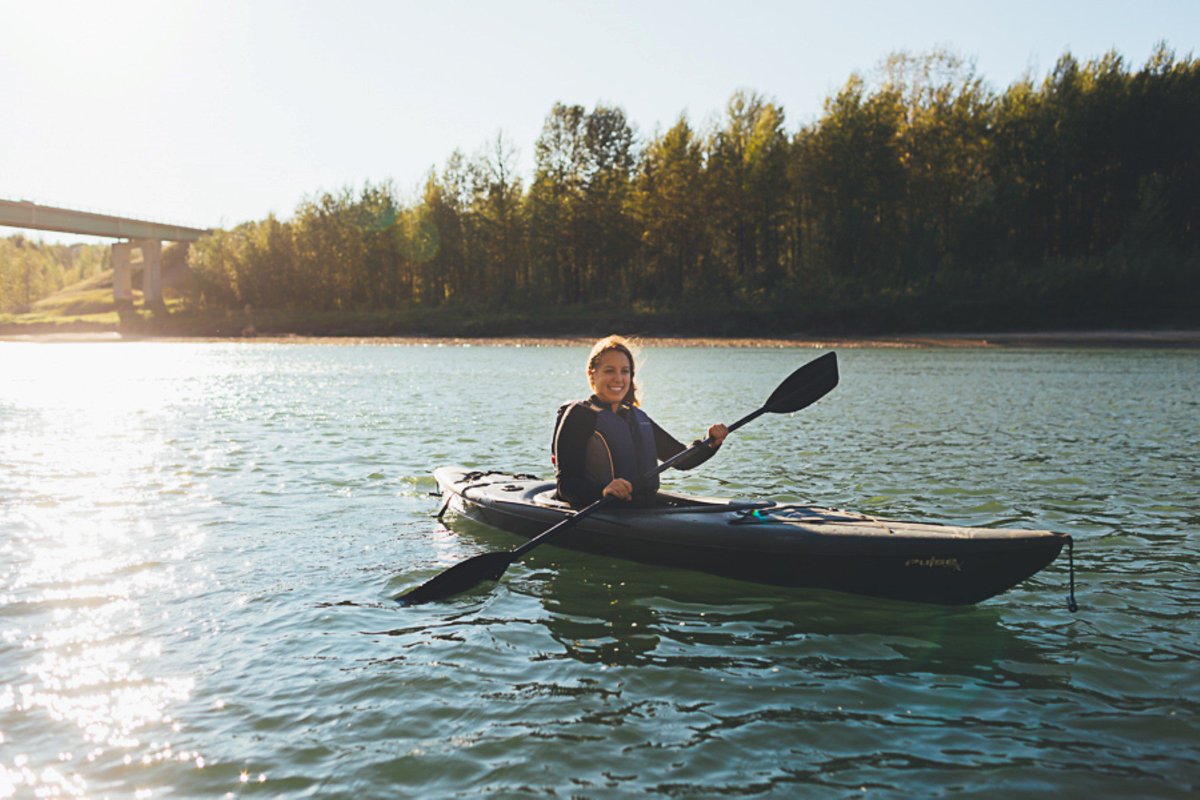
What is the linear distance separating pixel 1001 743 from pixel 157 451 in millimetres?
11780

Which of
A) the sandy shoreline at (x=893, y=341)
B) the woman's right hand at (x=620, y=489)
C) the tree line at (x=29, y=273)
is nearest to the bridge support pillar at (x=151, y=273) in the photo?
the sandy shoreline at (x=893, y=341)

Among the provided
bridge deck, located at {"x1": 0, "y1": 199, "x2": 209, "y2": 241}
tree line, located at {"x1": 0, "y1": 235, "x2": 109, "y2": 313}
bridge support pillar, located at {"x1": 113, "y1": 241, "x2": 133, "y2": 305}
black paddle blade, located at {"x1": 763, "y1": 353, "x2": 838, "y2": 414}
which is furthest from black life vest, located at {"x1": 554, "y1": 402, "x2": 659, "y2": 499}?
tree line, located at {"x1": 0, "y1": 235, "x2": 109, "y2": 313}

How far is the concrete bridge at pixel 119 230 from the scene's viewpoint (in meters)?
59.3

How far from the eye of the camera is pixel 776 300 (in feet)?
153

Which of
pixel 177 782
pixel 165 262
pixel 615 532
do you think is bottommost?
pixel 177 782

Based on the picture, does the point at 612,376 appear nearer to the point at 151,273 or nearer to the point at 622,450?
the point at 622,450

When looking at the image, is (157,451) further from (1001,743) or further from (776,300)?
(776,300)

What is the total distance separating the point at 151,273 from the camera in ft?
242

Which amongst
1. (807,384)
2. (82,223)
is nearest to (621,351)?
(807,384)

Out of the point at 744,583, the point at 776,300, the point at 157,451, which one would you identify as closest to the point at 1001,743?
the point at 744,583

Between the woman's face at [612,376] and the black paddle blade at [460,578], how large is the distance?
1.30 metres

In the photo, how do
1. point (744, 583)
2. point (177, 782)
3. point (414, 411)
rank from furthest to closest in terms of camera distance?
point (414, 411), point (744, 583), point (177, 782)

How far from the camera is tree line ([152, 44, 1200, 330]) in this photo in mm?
41438

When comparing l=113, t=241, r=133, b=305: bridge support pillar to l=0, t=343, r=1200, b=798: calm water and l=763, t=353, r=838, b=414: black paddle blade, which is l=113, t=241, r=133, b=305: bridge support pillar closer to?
l=0, t=343, r=1200, b=798: calm water
